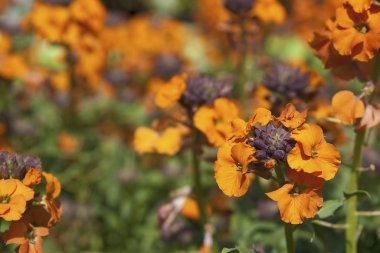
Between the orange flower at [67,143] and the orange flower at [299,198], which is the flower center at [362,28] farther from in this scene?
the orange flower at [67,143]

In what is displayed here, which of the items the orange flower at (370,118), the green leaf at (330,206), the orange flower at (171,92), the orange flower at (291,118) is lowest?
the orange flower at (171,92)

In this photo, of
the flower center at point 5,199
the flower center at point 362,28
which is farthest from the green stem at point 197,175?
the flower center at point 5,199

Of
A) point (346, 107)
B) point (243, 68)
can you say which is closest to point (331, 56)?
point (346, 107)

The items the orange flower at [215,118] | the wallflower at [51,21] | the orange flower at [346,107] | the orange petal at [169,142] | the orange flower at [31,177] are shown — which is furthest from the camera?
the wallflower at [51,21]

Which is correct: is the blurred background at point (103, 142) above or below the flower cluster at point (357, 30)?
below

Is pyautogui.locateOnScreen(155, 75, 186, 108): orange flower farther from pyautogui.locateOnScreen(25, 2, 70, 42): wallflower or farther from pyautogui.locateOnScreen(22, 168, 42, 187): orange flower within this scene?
pyautogui.locateOnScreen(25, 2, 70, 42): wallflower

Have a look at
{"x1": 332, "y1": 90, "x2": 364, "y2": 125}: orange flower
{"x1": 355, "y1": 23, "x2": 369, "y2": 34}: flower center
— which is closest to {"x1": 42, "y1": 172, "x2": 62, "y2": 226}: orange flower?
{"x1": 332, "y1": 90, "x2": 364, "y2": 125}: orange flower

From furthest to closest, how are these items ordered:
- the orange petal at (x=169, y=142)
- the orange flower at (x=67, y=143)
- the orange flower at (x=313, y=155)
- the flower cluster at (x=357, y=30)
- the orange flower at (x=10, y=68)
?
the orange flower at (x=67, y=143) < the orange flower at (x=10, y=68) < the orange petal at (x=169, y=142) < the flower cluster at (x=357, y=30) < the orange flower at (x=313, y=155)
